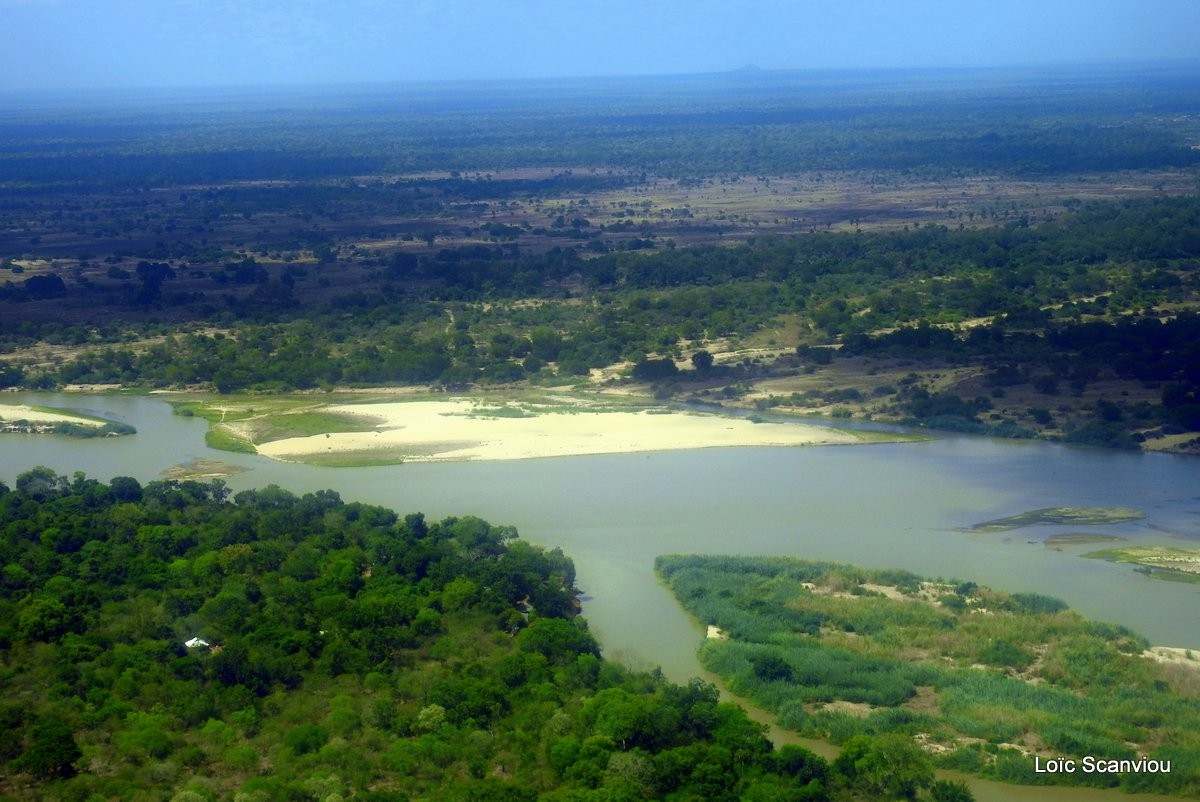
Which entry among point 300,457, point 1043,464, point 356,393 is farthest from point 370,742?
point 356,393

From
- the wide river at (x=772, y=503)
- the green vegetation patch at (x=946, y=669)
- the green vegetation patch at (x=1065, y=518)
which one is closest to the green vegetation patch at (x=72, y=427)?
the wide river at (x=772, y=503)

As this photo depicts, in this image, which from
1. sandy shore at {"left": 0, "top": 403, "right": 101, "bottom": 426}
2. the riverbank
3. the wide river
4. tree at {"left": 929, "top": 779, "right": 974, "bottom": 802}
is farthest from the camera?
sandy shore at {"left": 0, "top": 403, "right": 101, "bottom": 426}

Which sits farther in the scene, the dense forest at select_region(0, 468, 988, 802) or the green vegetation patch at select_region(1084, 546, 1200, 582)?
the green vegetation patch at select_region(1084, 546, 1200, 582)

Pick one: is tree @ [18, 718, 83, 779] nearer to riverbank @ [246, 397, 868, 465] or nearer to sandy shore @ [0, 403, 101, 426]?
riverbank @ [246, 397, 868, 465]

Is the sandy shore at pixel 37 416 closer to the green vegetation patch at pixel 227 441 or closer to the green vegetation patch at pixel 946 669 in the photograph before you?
the green vegetation patch at pixel 227 441

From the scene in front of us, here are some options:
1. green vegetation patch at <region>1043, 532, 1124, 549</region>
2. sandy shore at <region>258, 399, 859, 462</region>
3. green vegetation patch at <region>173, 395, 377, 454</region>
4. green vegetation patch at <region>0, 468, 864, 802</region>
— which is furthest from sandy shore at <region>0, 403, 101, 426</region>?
green vegetation patch at <region>1043, 532, 1124, 549</region>

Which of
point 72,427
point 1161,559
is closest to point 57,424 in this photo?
point 72,427

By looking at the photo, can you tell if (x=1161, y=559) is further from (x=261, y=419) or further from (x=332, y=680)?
(x=261, y=419)

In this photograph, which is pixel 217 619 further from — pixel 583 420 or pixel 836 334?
pixel 836 334
